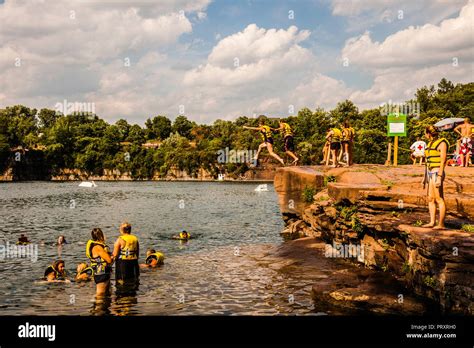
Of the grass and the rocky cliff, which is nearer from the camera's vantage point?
the rocky cliff

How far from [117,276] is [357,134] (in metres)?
84.1

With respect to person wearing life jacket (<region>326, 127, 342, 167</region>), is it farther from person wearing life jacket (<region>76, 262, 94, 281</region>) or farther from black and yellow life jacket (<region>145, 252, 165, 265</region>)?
person wearing life jacket (<region>76, 262, 94, 281</region>)

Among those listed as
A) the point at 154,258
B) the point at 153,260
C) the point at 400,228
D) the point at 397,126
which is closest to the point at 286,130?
the point at 397,126

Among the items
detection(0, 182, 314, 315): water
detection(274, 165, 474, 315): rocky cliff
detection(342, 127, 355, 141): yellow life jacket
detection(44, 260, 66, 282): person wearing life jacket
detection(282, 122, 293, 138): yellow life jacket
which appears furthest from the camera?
detection(282, 122, 293, 138): yellow life jacket

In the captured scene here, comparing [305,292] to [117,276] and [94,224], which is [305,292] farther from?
[94,224]

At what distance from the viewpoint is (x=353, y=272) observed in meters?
15.7

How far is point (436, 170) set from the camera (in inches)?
488

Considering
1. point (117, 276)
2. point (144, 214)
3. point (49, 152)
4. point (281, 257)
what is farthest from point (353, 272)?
point (49, 152)

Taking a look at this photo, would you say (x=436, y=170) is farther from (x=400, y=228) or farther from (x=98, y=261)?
(x=98, y=261)
